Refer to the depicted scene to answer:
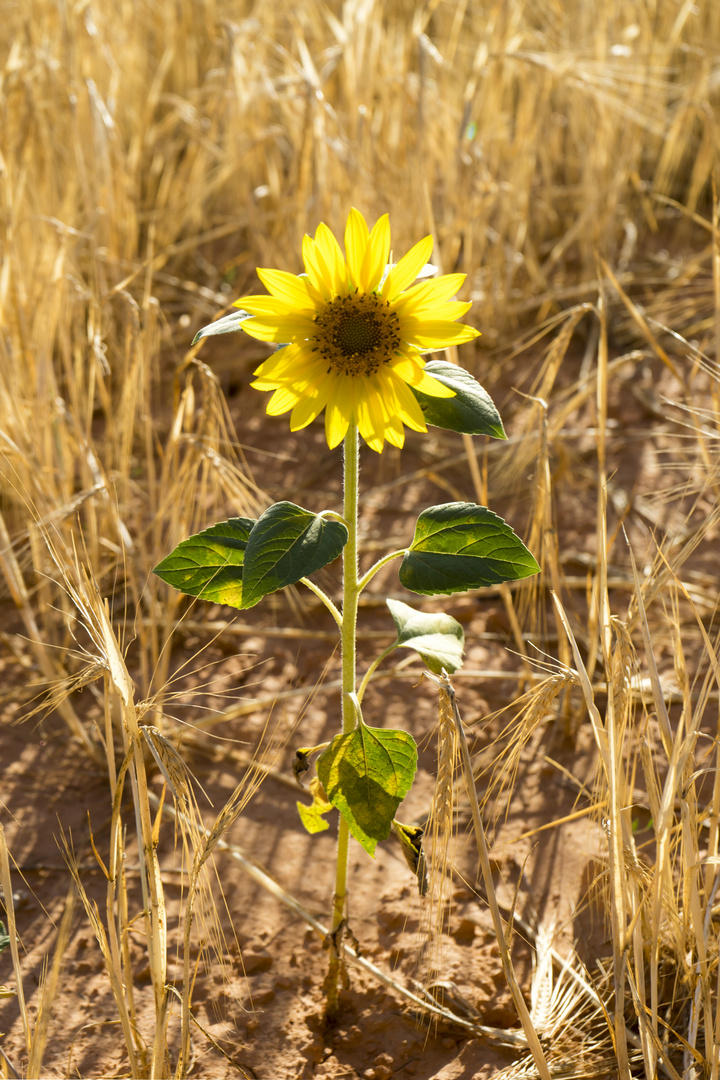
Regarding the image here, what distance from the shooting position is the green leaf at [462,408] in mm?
776

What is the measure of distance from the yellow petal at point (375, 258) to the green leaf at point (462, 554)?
0.68ft

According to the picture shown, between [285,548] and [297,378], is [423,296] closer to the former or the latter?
[297,378]

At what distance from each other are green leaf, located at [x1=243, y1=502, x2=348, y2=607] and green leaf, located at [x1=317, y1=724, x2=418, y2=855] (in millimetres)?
185

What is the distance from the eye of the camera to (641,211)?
104 inches

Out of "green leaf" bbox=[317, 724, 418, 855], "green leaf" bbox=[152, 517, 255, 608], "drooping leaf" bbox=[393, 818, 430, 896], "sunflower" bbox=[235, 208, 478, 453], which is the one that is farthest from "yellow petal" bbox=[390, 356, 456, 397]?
"drooping leaf" bbox=[393, 818, 430, 896]

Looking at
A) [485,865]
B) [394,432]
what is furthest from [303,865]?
[394,432]

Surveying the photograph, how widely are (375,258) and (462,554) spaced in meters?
0.27

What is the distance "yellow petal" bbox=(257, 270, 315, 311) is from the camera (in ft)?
Answer: 2.44

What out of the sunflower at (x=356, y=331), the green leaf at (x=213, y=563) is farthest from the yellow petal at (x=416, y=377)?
the green leaf at (x=213, y=563)

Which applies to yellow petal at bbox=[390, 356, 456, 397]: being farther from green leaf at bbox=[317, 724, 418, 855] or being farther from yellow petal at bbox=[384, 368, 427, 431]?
green leaf at bbox=[317, 724, 418, 855]

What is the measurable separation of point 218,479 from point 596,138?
152 cm

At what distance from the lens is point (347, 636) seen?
891 millimetres

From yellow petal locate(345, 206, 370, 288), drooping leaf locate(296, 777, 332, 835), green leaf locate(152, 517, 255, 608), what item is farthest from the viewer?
drooping leaf locate(296, 777, 332, 835)

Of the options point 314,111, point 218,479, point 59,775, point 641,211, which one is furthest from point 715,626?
point 641,211
